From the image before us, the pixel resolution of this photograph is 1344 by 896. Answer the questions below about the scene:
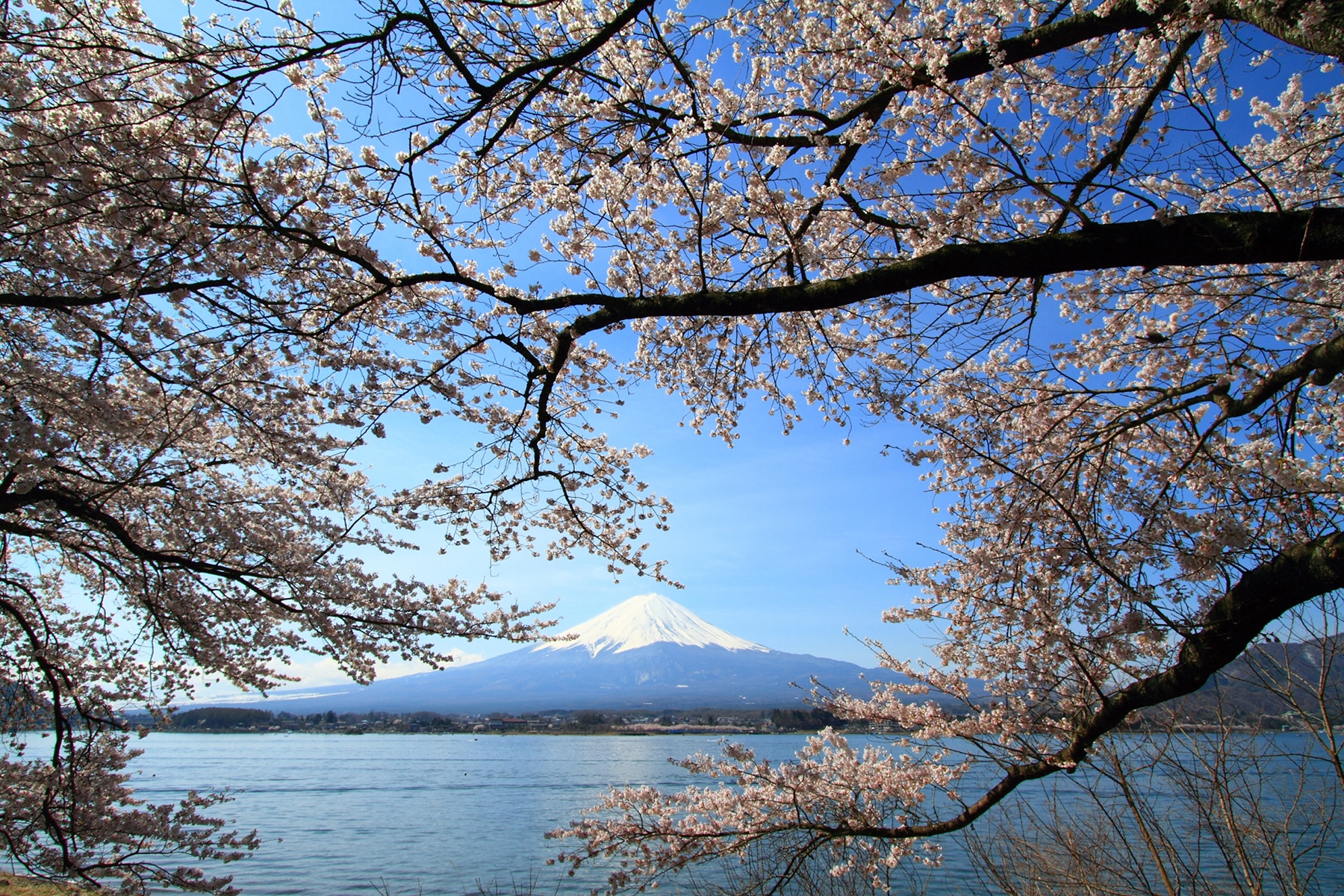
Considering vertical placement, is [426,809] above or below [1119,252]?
below

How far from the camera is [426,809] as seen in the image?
23641 millimetres

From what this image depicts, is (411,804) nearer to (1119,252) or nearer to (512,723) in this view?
(1119,252)

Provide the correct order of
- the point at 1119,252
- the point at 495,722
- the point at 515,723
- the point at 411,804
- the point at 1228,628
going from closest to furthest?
the point at 1119,252 → the point at 1228,628 → the point at 411,804 → the point at 515,723 → the point at 495,722

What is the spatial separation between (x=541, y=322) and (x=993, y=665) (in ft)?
10.6

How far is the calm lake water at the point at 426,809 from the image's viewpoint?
40.4ft

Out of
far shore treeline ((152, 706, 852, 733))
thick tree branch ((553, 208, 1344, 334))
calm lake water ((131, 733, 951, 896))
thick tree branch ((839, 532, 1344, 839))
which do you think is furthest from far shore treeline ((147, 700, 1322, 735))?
thick tree branch ((553, 208, 1344, 334))

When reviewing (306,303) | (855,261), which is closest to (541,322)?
(306,303)

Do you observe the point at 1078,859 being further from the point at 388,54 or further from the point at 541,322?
the point at 388,54

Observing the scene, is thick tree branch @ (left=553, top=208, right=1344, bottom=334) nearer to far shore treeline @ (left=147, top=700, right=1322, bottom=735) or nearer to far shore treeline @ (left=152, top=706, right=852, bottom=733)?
far shore treeline @ (left=147, top=700, right=1322, bottom=735)

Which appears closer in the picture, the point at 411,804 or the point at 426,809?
the point at 426,809

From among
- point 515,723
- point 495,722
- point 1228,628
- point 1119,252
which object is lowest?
point 495,722

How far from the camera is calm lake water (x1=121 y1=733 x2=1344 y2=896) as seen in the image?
12305mm

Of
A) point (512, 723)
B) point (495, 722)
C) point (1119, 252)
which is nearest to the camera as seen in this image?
point (1119, 252)

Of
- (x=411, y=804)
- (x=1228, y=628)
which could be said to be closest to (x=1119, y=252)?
(x=1228, y=628)
